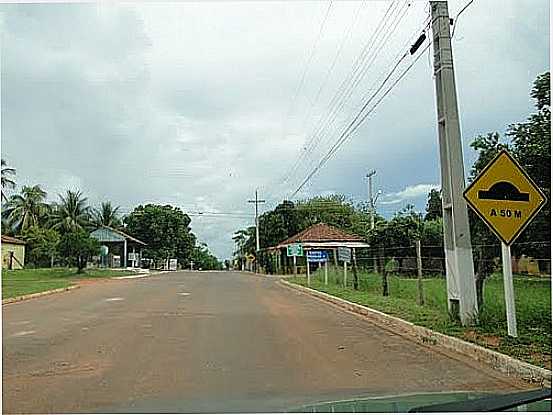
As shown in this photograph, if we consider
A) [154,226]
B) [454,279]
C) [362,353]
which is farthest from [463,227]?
[154,226]

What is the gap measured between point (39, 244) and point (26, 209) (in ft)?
20.4

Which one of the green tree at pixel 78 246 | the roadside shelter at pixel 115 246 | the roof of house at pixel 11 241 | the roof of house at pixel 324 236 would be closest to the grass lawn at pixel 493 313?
the green tree at pixel 78 246

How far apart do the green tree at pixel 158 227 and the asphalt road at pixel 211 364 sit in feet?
238

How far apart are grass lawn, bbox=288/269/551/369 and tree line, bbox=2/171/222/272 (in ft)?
101

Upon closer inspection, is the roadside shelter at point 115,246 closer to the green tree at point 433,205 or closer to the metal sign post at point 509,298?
the green tree at point 433,205

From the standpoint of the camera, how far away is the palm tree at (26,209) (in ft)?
218

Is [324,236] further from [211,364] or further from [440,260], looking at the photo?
[211,364]

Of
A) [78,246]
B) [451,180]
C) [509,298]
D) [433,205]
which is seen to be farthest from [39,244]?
[509,298]

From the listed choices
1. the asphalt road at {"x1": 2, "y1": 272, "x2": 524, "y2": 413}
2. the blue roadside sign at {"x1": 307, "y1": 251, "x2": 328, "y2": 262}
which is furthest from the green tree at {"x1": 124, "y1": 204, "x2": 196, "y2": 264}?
the asphalt road at {"x1": 2, "y1": 272, "x2": 524, "y2": 413}

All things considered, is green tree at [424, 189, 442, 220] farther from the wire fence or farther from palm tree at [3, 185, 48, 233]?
palm tree at [3, 185, 48, 233]

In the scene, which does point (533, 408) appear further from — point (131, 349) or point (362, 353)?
point (131, 349)

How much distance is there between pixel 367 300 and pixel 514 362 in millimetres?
11238

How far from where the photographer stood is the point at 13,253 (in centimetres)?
6088

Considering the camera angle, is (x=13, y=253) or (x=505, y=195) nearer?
(x=505, y=195)
